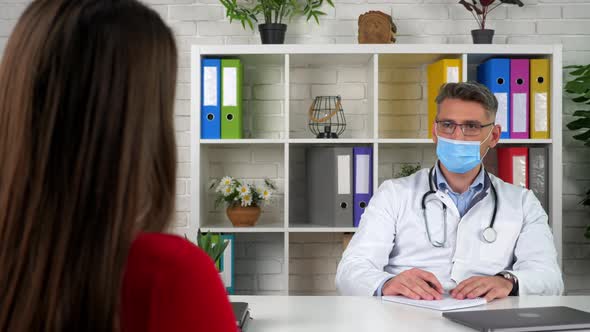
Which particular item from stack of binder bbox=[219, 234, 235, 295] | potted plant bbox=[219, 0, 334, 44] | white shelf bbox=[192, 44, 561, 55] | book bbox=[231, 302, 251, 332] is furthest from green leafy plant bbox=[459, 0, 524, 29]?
book bbox=[231, 302, 251, 332]

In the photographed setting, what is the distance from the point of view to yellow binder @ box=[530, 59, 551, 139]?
121 inches

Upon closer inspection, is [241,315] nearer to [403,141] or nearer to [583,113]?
[403,141]

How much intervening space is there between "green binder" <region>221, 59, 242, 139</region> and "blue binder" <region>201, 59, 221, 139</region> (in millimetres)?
19

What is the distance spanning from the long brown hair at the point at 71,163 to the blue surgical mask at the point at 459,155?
196cm

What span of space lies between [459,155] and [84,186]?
6.61ft

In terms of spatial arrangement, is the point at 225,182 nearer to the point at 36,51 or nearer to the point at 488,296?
the point at 488,296

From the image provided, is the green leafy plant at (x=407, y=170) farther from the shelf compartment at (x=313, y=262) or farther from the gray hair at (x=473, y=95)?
the gray hair at (x=473, y=95)

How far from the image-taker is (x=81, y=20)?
1.95 ft

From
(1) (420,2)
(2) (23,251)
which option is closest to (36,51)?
(2) (23,251)

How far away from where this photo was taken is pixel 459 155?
2430mm

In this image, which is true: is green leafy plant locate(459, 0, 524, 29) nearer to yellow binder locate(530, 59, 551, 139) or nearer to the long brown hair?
yellow binder locate(530, 59, 551, 139)

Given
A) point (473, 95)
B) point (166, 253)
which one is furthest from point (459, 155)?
point (166, 253)

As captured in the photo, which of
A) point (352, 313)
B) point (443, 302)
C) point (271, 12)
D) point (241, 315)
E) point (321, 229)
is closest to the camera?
point (241, 315)

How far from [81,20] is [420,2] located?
9.90 ft
